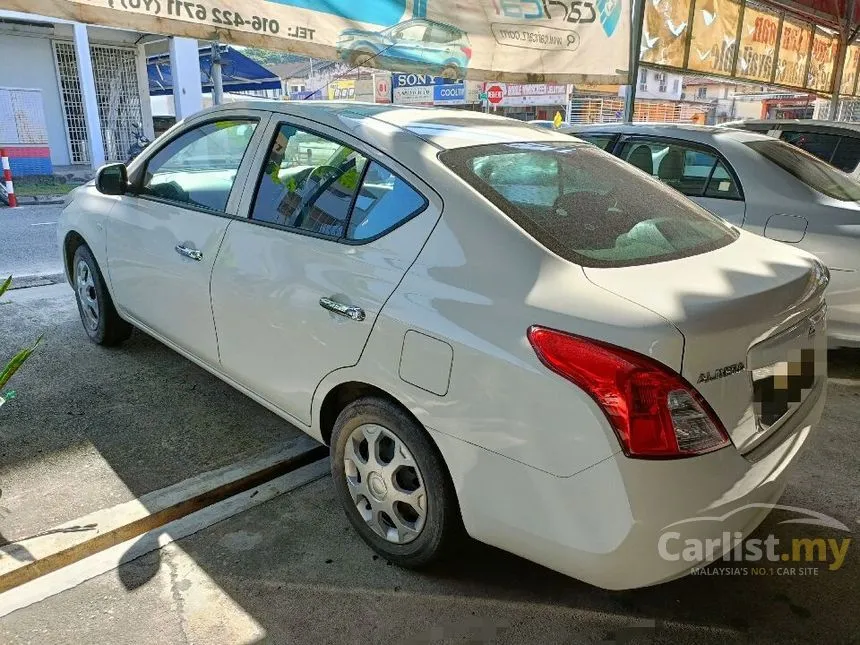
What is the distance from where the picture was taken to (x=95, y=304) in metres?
4.30

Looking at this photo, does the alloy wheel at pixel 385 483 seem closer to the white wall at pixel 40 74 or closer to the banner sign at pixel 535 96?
the white wall at pixel 40 74

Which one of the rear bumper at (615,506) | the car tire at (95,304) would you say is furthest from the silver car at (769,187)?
the car tire at (95,304)

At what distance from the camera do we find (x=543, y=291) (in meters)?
1.96

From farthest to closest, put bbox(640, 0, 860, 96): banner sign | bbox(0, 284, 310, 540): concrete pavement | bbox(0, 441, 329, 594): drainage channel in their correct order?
bbox(640, 0, 860, 96): banner sign, bbox(0, 284, 310, 540): concrete pavement, bbox(0, 441, 329, 594): drainage channel

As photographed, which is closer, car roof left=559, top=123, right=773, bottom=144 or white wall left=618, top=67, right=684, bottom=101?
car roof left=559, top=123, right=773, bottom=144

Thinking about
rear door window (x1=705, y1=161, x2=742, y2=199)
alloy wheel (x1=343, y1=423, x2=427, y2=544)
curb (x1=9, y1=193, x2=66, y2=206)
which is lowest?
curb (x1=9, y1=193, x2=66, y2=206)

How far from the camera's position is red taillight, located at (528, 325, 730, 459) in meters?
1.76

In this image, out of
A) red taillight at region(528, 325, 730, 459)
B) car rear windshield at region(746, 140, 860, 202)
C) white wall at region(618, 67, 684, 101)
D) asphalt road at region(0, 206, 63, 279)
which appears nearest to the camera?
red taillight at region(528, 325, 730, 459)

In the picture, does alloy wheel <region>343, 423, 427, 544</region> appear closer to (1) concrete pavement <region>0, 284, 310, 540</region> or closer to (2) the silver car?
(1) concrete pavement <region>0, 284, 310, 540</region>

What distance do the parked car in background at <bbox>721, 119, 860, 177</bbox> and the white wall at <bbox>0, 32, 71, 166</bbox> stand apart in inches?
656

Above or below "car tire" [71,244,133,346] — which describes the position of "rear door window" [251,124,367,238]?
above

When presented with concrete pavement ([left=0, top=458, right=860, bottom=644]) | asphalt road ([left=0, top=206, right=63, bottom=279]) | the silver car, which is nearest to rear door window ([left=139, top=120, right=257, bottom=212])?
concrete pavement ([left=0, top=458, right=860, bottom=644])

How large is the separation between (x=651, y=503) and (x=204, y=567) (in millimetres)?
1660

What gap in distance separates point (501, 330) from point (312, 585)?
122 centimetres
